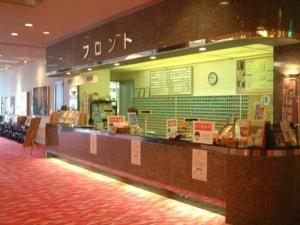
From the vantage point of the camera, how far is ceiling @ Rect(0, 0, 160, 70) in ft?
19.7

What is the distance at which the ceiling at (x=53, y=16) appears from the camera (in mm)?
5992

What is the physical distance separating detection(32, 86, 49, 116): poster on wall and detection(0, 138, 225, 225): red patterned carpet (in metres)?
5.23

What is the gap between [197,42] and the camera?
4.73 metres

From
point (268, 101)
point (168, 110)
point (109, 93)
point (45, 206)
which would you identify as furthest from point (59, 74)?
point (268, 101)

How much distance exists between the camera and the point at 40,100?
13.1 m

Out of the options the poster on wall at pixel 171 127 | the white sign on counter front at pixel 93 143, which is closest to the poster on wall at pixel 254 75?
the poster on wall at pixel 171 127

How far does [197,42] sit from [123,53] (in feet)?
6.75

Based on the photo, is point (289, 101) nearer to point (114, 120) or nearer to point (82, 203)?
point (82, 203)

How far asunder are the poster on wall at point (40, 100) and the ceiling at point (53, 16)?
3085 mm

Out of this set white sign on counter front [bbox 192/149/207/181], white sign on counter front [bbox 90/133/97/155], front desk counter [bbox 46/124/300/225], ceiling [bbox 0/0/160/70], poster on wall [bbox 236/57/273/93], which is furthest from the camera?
white sign on counter front [bbox 90/133/97/155]

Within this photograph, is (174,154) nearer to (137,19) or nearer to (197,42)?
(197,42)

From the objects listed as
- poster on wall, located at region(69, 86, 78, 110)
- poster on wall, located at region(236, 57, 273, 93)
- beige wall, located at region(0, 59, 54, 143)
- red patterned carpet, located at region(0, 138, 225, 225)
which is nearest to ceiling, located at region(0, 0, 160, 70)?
poster on wall, located at region(69, 86, 78, 110)

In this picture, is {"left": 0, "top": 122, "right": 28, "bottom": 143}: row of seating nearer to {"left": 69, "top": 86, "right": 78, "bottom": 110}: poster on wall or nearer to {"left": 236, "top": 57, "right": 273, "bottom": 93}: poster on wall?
{"left": 69, "top": 86, "right": 78, "bottom": 110}: poster on wall

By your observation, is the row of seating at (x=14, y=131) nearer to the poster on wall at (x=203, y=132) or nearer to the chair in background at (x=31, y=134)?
the chair in background at (x=31, y=134)
